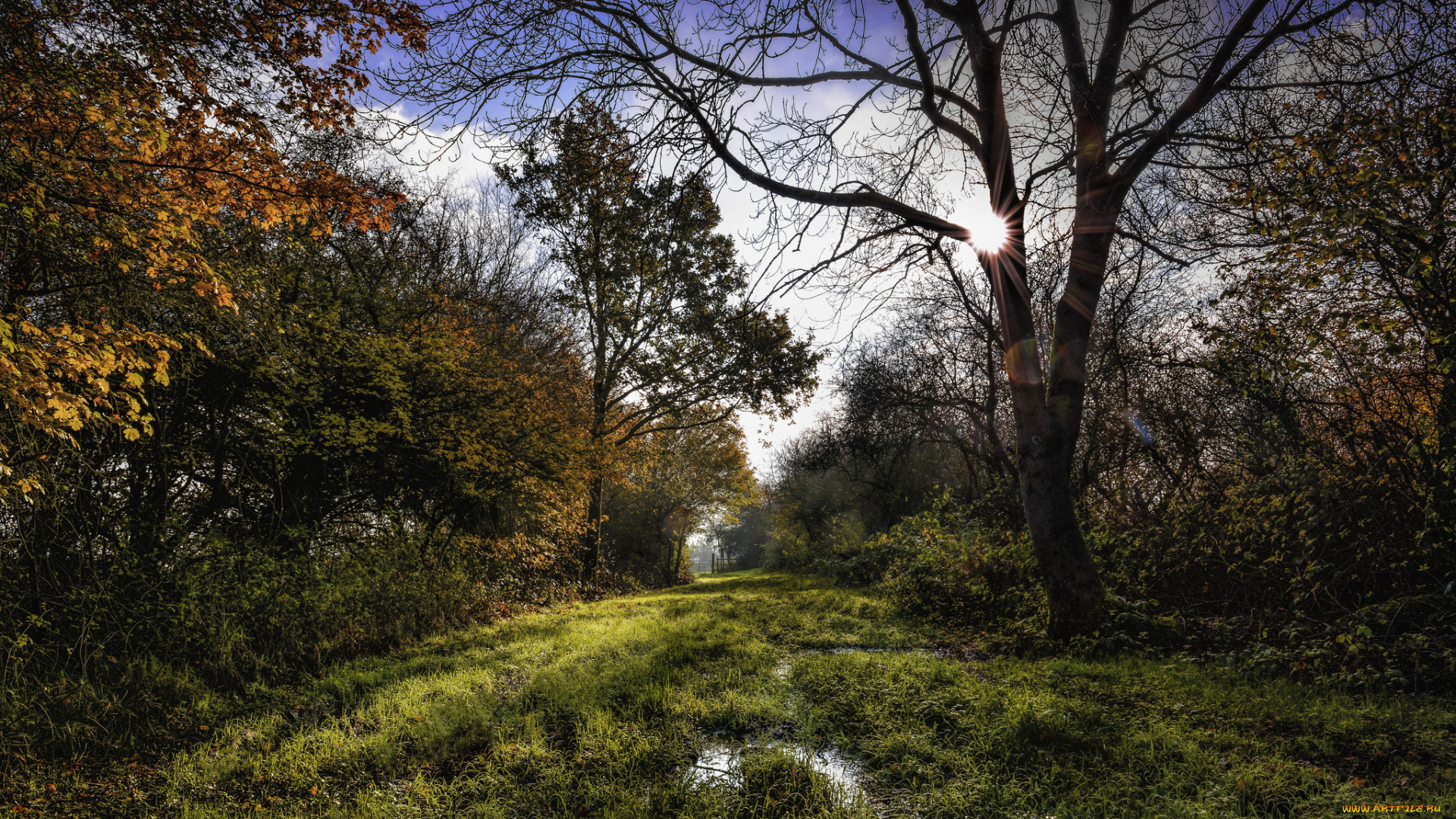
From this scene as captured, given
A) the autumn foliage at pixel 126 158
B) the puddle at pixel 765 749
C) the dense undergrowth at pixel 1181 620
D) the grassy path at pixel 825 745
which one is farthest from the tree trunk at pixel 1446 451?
the autumn foliage at pixel 126 158

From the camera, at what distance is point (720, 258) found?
578 inches

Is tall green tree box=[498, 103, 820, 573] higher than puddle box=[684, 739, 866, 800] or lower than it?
higher

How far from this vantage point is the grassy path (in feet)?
8.24

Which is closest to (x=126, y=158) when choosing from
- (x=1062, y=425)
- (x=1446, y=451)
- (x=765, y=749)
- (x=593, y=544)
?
(x=765, y=749)

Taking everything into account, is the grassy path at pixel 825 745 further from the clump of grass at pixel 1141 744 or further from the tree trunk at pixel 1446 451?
the tree trunk at pixel 1446 451

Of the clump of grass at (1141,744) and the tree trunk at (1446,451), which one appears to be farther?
the tree trunk at (1446,451)

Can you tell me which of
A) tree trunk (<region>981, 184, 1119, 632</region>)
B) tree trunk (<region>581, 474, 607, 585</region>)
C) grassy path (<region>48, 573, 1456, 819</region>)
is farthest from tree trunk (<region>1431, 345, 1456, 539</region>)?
tree trunk (<region>581, 474, 607, 585</region>)

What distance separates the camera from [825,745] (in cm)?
335

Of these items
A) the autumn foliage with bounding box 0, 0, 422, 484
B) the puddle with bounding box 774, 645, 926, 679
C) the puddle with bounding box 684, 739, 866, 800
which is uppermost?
the autumn foliage with bounding box 0, 0, 422, 484

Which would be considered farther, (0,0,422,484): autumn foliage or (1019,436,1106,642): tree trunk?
(1019,436,1106,642): tree trunk

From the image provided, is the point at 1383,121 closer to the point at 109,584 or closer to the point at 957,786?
the point at 957,786

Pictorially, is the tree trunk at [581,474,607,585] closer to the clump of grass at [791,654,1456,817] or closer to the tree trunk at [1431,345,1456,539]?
the clump of grass at [791,654,1456,817]

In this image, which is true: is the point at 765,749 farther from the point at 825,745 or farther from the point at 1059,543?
the point at 1059,543

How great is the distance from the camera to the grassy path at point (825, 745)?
2.51m
